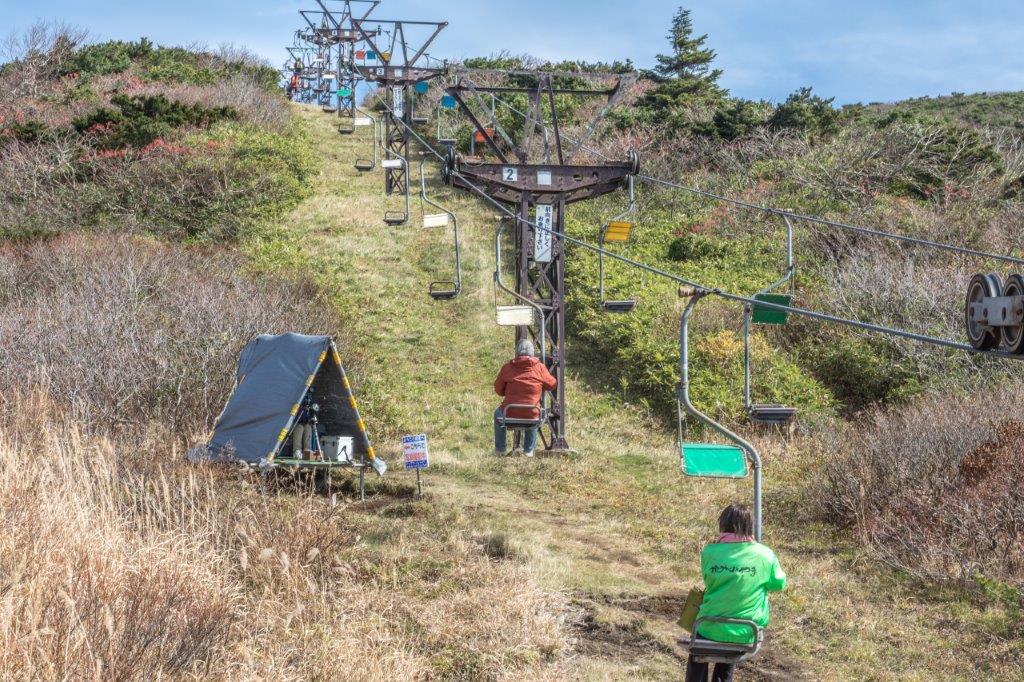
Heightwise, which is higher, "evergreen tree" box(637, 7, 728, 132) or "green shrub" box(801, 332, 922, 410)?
"evergreen tree" box(637, 7, 728, 132)

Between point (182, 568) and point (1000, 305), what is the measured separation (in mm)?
5732

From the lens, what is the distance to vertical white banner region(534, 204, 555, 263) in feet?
53.5

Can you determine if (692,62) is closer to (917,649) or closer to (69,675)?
(917,649)

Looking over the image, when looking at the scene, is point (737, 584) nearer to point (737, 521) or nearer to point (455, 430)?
point (737, 521)

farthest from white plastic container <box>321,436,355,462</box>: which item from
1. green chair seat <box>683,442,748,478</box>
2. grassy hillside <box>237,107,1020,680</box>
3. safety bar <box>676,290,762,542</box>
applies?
green chair seat <box>683,442,748,478</box>

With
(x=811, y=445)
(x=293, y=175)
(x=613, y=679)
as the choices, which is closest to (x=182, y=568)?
(x=613, y=679)

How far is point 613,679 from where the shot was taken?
7707 mm

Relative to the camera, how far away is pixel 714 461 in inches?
287

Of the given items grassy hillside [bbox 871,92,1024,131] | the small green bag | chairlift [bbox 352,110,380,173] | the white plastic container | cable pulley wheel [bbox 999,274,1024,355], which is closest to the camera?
cable pulley wheel [bbox 999,274,1024,355]

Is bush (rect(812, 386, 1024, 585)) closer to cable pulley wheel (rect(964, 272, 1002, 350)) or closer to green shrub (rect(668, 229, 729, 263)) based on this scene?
cable pulley wheel (rect(964, 272, 1002, 350))

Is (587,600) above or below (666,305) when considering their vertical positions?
below

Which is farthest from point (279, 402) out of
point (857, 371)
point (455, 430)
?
point (857, 371)

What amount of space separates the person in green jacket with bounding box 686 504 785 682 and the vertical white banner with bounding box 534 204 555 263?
10.2 m

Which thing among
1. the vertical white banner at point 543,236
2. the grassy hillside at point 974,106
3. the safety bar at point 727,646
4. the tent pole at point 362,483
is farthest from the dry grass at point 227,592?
the grassy hillside at point 974,106
